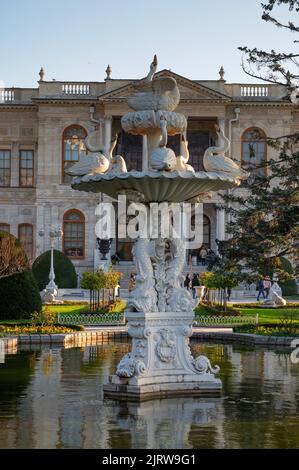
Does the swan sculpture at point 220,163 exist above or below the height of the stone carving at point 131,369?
above

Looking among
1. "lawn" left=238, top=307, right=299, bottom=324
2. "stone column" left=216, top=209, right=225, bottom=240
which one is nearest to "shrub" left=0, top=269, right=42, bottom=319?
"lawn" left=238, top=307, right=299, bottom=324

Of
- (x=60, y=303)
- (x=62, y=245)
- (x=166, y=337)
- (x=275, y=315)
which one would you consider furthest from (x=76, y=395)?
(x=62, y=245)

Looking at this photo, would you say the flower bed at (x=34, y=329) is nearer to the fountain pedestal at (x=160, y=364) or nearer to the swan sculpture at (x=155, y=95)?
the fountain pedestal at (x=160, y=364)

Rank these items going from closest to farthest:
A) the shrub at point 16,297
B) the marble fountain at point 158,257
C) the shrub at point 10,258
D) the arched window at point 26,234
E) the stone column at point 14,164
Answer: the marble fountain at point 158,257
the shrub at point 10,258
the shrub at point 16,297
the arched window at point 26,234
the stone column at point 14,164

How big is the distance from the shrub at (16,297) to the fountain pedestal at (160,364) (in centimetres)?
1172

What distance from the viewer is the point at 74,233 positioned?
4719 centimetres

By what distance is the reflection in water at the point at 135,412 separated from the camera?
26.2ft

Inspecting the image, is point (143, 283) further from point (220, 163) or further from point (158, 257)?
point (220, 163)

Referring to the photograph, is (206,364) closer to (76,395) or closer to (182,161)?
(76,395)

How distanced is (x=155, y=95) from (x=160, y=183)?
1246 mm

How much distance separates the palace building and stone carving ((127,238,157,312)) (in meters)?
34.2

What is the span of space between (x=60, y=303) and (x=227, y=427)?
22634 mm

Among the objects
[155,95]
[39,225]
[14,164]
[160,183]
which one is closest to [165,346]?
[160,183]

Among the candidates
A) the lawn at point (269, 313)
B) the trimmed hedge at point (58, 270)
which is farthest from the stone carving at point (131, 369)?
the trimmed hedge at point (58, 270)
